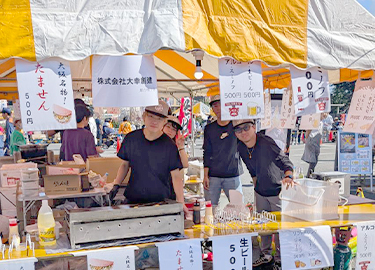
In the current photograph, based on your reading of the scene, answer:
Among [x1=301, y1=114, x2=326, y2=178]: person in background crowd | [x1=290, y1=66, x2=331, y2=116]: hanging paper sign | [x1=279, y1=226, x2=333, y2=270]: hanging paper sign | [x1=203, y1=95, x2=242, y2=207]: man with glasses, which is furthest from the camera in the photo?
[x1=301, y1=114, x2=326, y2=178]: person in background crowd

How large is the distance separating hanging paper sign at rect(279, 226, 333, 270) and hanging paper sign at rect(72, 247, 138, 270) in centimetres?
119

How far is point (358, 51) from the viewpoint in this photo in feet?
10.0

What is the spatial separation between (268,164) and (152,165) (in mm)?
1195

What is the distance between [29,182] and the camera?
13.4 ft

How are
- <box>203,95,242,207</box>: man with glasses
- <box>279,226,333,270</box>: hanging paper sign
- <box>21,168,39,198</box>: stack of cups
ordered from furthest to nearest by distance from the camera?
<box>203,95,242,207</box>: man with glasses < <box>21,168,39,198</box>: stack of cups < <box>279,226,333,270</box>: hanging paper sign

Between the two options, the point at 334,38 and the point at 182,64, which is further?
the point at 182,64

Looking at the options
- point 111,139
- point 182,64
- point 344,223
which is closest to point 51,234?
point 344,223

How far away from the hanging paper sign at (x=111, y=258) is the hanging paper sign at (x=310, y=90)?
1716mm

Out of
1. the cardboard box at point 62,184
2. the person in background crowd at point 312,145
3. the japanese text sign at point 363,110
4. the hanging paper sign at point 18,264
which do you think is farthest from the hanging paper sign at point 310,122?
the person in background crowd at point 312,145

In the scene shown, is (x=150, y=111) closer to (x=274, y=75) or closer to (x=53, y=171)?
(x=53, y=171)

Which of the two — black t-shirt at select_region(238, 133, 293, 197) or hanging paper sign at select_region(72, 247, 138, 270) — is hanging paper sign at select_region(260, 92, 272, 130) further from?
hanging paper sign at select_region(72, 247, 138, 270)

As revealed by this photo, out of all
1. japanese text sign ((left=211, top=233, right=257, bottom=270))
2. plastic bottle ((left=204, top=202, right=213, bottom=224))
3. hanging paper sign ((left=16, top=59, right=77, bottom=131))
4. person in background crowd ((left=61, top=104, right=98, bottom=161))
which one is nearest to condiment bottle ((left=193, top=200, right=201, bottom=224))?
plastic bottle ((left=204, top=202, right=213, bottom=224))

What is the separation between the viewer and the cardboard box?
4.09 m

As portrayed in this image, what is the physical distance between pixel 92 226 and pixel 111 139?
60.5 feet
